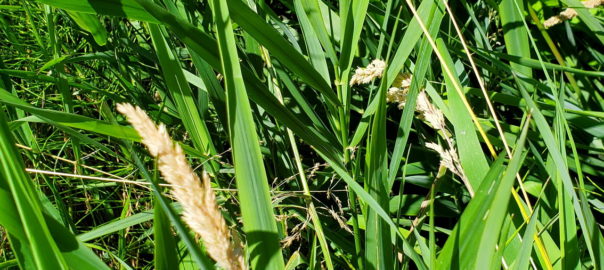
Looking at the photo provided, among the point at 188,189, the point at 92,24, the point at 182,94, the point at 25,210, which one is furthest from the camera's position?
the point at 92,24

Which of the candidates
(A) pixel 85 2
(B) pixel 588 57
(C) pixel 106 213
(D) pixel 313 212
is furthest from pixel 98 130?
(B) pixel 588 57

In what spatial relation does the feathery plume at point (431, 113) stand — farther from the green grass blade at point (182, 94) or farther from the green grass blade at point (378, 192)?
the green grass blade at point (182, 94)

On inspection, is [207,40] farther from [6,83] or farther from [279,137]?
[6,83]

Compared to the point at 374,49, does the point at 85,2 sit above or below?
above

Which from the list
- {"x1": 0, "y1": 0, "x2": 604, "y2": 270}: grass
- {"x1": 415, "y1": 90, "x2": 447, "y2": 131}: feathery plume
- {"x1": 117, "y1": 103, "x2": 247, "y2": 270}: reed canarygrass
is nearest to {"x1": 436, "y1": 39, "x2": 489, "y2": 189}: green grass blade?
{"x1": 0, "y1": 0, "x2": 604, "y2": 270}: grass

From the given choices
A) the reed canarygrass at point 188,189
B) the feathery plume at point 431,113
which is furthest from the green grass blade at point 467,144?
the reed canarygrass at point 188,189

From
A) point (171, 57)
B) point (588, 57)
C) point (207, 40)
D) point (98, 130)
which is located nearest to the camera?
point (207, 40)

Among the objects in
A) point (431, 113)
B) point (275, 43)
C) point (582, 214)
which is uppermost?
point (275, 43)

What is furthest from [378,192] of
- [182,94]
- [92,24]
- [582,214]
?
[92,24]

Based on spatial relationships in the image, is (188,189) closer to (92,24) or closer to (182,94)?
(182,94)
